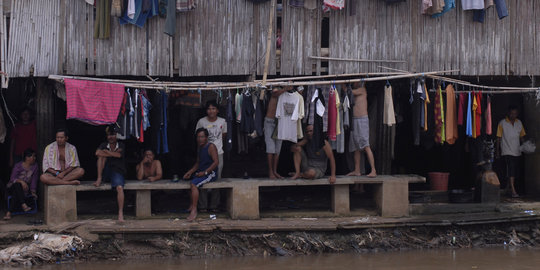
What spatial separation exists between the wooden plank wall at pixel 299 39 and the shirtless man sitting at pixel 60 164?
3962mm

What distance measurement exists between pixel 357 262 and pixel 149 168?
4.05m

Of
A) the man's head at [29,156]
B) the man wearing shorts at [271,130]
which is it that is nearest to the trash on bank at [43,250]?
the man's head at [29,156]

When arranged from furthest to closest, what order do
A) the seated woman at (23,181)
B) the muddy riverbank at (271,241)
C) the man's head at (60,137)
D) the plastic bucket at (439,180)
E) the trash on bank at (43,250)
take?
the plastic bucket at (439,180) → the seated woman at (23,181) → the man's head at (60,137) → the muddy riverbank at (271,241) → the trash on bank at (43,250)

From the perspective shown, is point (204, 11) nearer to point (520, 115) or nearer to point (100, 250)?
point (100, 250)

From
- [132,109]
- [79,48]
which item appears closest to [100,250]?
[132,109]

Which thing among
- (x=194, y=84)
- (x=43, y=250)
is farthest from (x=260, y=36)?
(x=43, y=250)

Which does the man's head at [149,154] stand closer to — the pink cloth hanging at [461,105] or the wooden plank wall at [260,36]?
the wooden plank wall at [260,36]

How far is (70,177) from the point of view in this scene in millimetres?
11000

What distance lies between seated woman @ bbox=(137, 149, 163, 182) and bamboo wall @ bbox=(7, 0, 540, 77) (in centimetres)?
147

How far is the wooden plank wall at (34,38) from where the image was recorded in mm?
10922

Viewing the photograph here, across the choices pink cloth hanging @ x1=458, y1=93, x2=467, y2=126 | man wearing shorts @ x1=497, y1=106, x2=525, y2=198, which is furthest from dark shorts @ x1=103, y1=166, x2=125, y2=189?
man wearing shorts @ x1=497, y1=106, x2=525, y2=198

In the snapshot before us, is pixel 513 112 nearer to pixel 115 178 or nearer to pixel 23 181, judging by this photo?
pixel 115 178

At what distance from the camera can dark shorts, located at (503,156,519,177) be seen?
13.4 metres

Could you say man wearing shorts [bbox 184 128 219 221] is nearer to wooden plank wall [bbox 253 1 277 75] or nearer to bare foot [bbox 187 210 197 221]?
bare foot [bbox 187 210 197 221]
